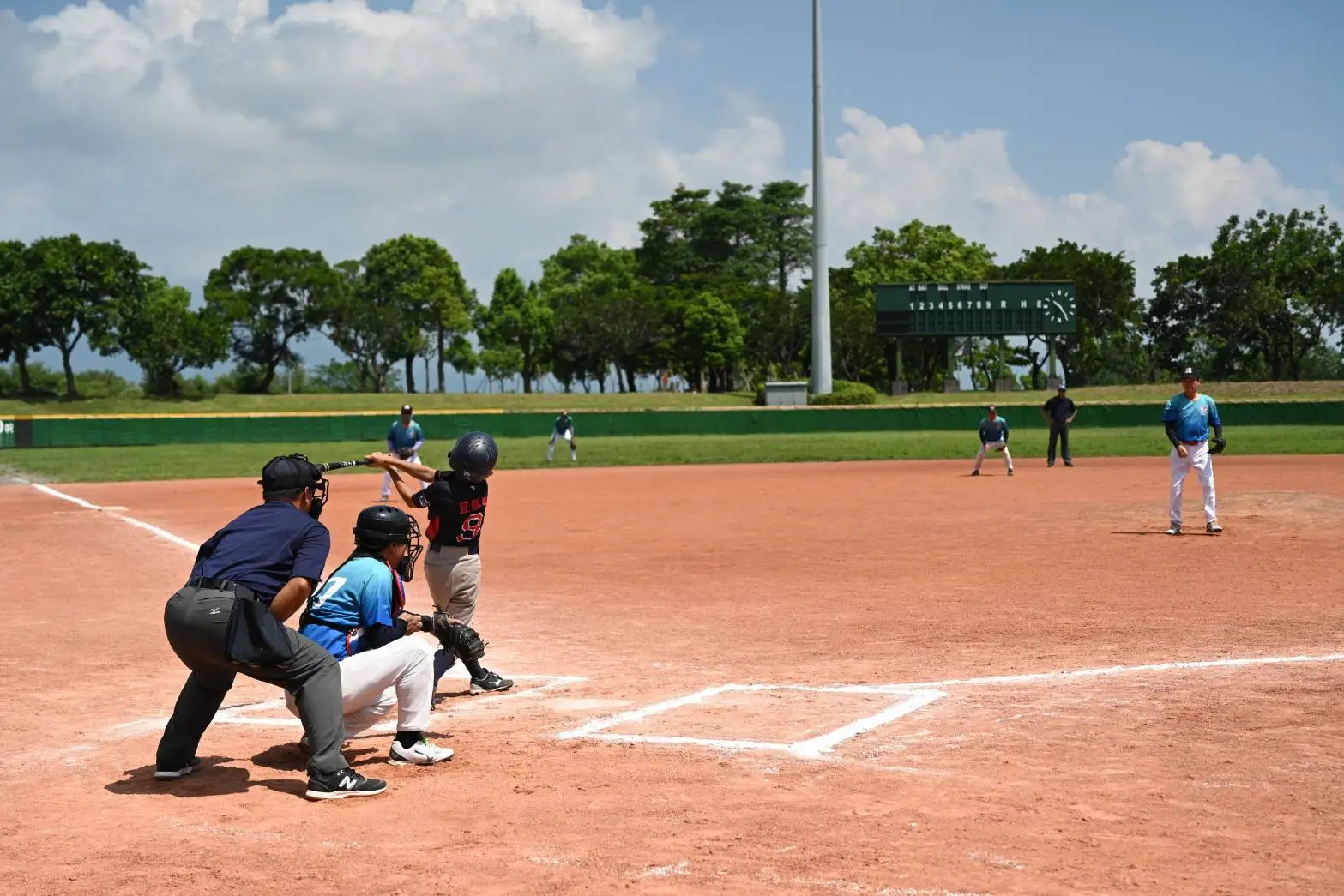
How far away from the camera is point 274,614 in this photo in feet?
21.1

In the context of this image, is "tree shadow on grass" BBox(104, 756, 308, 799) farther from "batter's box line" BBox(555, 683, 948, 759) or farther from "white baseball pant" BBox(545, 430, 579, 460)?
"white baseball pant" BBox(545, 430, 579, 460)

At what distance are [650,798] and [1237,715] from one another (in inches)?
147

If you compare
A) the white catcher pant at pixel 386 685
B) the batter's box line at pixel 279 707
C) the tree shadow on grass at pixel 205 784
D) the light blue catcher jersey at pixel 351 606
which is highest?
the light blue catcher jersey at pixel 351 606

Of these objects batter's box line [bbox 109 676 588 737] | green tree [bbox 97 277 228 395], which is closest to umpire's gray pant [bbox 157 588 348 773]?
batter's box line [bbox 109 676 588 737]

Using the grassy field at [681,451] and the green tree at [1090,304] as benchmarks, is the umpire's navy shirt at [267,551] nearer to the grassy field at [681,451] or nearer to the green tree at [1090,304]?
the grassy field at [681,451]

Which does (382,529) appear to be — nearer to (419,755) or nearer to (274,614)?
(274,614)

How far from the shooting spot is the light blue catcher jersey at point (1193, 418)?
17.6 metres

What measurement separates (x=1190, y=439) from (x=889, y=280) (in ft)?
299

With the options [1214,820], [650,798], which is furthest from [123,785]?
[1214,820]

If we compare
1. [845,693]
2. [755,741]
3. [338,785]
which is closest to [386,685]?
[338,785]

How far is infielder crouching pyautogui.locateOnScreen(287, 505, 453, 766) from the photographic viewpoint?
693cm

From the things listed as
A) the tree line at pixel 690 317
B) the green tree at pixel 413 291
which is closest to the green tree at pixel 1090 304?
the tree line at pixel 690 317

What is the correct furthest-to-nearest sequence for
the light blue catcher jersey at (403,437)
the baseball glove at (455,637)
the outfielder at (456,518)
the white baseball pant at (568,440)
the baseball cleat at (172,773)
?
the white baseball pant at (568,440) < the light blue catcher jersey at (403,437) < the outfielder at (456,518) < the baseball glove at (455,637) < the baseball cleat at (172,773)

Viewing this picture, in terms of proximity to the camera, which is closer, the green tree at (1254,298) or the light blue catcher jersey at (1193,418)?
the light blue catcher jersey at (1193,418)
